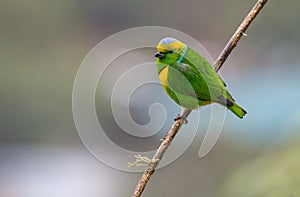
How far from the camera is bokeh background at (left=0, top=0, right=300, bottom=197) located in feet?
8.89

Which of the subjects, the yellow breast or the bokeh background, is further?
the bokeh background

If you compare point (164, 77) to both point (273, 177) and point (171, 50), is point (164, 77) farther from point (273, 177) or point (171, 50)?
point (273, 177)

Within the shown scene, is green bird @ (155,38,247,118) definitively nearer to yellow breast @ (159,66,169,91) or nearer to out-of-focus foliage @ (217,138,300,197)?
yellow breast @ (159,66,169,91)

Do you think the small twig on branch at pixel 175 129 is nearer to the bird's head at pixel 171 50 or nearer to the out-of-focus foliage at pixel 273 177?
the bird's head at pixel 171 50

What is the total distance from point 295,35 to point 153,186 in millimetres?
2164

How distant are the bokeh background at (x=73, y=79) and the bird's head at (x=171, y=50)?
2.90 feet

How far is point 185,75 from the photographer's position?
46cm

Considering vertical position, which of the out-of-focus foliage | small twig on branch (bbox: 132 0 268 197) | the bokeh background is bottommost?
small twig on branch (bbox: 132 0 268 197)

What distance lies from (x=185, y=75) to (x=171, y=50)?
25 millimetres

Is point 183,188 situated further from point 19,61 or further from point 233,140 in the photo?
point 19,61

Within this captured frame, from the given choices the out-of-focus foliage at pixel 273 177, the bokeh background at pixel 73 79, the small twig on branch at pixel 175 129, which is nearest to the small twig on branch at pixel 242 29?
the small twig on branch at pixel 175 129

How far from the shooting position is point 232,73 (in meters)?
4.23

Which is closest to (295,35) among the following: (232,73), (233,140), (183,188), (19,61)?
(232,73)

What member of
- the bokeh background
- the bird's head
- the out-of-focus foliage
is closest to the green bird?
the bird's head
